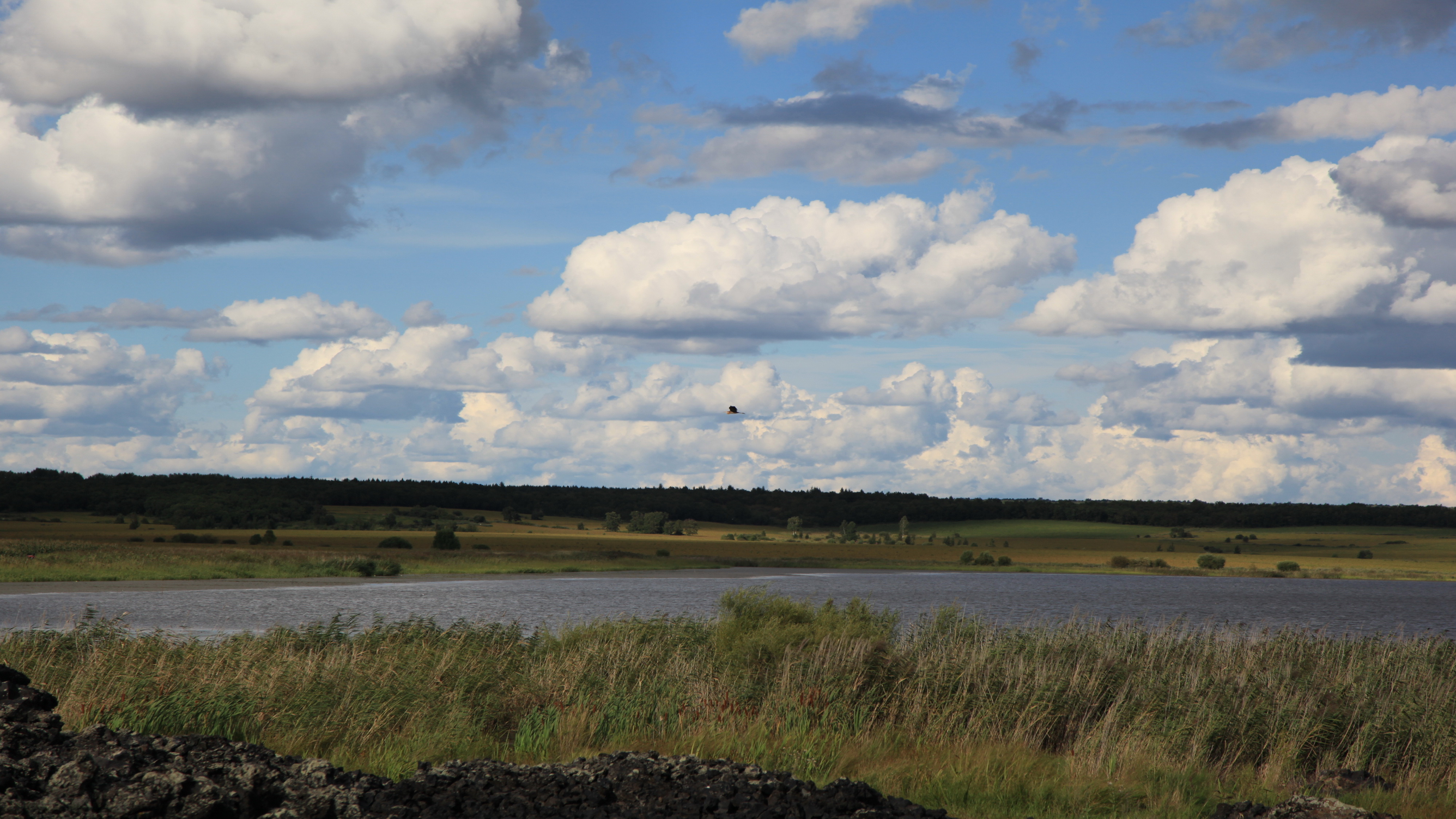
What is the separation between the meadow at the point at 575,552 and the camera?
3238 inches

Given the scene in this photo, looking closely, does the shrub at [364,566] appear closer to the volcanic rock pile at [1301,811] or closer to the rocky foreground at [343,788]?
the rocky foreground at [343,788]

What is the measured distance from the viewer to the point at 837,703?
723 inches

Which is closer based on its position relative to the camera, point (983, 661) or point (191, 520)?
point (983, 661)

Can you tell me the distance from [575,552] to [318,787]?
114126mm

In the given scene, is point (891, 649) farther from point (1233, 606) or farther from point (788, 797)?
point (1233, 606)

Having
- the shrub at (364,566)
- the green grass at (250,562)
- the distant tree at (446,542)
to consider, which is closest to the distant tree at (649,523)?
the distant tree at (446,542)

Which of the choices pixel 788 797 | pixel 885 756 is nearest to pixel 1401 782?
pixel 885 756

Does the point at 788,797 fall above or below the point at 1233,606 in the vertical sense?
above

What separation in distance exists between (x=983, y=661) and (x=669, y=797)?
12.0m

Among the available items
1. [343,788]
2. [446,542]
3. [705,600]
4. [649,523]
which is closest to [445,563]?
[446,542]

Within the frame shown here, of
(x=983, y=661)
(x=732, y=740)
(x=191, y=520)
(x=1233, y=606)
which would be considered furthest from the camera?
(x=191, y=520)

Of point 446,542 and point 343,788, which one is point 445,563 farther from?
point 343,788

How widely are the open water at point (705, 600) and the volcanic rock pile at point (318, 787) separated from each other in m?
17.5

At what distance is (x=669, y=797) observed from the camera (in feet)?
33.2
